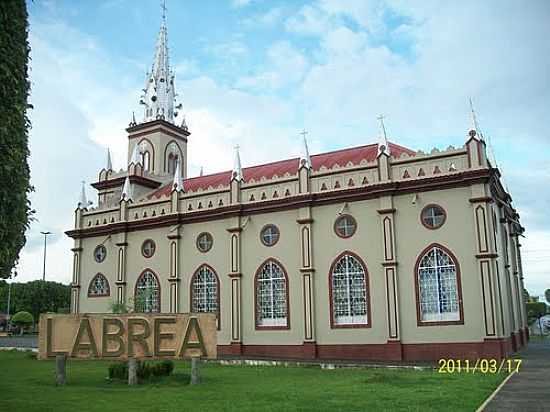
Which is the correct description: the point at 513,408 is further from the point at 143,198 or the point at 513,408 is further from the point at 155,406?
the point at 143,198

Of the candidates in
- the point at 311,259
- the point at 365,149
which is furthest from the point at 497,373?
the point at 365,149

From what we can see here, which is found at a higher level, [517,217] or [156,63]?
[156,63]

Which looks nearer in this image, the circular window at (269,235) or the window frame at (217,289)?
the circular window at (269,235)

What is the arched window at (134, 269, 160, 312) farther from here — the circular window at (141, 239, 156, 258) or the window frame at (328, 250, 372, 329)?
the window frame at (328, 250, 372, 329)

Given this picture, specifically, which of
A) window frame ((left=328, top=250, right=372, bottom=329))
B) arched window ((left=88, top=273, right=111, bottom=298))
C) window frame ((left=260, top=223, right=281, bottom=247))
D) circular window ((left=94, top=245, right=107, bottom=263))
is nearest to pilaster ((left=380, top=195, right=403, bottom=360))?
window frame ((left=328, top=250, right=372, bottom=329))

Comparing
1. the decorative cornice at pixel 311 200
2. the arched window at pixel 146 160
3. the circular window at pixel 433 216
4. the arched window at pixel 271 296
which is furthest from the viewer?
the arched window at pixel 146 160

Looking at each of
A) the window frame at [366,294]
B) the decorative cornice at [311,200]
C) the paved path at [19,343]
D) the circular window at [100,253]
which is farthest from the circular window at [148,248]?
the paved path at [19,343]

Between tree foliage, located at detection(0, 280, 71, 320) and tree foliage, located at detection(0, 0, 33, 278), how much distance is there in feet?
206

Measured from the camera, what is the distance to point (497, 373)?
18422mm

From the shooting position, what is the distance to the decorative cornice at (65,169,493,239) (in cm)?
2392

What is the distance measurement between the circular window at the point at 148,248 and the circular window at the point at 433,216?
15.5 m

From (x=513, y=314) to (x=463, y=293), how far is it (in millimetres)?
6548

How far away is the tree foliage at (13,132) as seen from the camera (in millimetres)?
11719

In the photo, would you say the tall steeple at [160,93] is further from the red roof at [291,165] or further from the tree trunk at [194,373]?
the tree trunk at [194,373]
